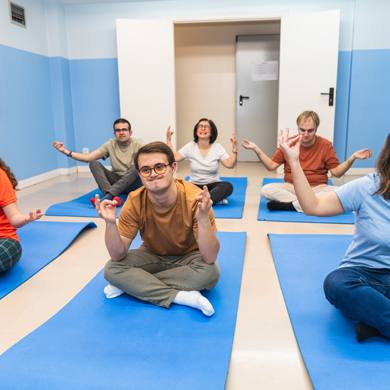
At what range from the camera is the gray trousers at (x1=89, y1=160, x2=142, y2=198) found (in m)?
3.85

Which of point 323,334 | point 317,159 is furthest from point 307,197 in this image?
point 317,159

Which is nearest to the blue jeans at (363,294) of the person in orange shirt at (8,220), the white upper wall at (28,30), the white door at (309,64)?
the person in orange shirt at (8,220)

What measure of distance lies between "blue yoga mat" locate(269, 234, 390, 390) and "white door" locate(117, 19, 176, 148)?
3663 mm

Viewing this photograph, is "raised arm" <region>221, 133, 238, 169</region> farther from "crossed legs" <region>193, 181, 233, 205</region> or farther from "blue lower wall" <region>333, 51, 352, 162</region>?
"blue lower wall" <region>333, 51, 352, 162</region>

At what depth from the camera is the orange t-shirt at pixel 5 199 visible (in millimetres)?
2100

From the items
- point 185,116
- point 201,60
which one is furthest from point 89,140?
point 201,60

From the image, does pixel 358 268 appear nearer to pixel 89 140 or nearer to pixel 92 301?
pixel 92 301

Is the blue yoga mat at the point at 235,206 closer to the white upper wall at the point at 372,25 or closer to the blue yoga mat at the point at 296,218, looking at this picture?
the blue yoga mat at the point at 296,218

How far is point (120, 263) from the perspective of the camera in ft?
6.29

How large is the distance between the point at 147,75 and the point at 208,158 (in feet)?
7.88

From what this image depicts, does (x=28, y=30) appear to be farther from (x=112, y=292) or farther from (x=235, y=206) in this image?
(x=112, y=292)

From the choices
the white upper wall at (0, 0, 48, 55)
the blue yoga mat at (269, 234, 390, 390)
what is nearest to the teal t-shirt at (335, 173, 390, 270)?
the blue yoga mat at (269, 234, 390, 390)

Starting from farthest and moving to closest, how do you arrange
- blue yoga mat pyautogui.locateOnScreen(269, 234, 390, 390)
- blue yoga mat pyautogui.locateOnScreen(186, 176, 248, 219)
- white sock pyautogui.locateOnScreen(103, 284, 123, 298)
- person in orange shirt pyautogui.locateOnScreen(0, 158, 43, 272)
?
1. blue yoga mat pyautogui.locateOnScreen(186, 176, 248, 219)
2. person in orange shirt pyautogui.locateOnScreen(0, 158, 43, 272)
3. white sock pyautogui.locateOnScreen(103, 284, 123, 298)
4. blue yoga mat pyautogui.locateOnScreen(269, 234, 390, 390)

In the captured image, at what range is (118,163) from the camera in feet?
13.8
